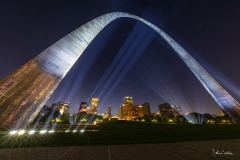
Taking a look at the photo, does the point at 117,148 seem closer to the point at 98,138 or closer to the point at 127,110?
the point at 98,138

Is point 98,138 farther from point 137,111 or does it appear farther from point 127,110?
point 137,111

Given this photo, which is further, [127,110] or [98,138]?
[127,110]

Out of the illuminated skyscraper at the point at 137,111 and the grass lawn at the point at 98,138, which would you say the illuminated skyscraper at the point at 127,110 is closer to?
the illuminated skyscraper at the point at 137,111

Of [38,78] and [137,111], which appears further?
[137,111]

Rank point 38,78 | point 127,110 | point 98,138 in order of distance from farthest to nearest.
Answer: point 127,110
point 38,78
point 98,138

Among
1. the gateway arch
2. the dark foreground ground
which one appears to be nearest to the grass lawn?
the dark foreground ground

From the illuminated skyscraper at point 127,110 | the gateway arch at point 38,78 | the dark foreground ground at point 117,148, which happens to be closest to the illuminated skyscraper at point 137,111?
the illuminated skyscraper at point 127,110

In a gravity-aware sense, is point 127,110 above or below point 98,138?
above

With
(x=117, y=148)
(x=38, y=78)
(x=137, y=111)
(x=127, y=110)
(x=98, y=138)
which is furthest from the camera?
(x=137, y=111)

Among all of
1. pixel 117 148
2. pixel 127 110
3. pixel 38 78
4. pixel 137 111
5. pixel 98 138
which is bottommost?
pixel 117 148

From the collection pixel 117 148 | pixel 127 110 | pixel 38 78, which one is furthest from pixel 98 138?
pixel 127 110

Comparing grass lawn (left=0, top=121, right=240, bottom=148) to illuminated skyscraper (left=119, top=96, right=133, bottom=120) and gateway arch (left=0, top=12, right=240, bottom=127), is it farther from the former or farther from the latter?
illuminated skyscraper (left=119, top=96, right=133, bottom=120)

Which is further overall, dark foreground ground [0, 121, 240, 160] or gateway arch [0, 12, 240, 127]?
gateway arch [0, 12, 240, 127]

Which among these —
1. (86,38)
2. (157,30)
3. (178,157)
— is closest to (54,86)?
(86,38)
